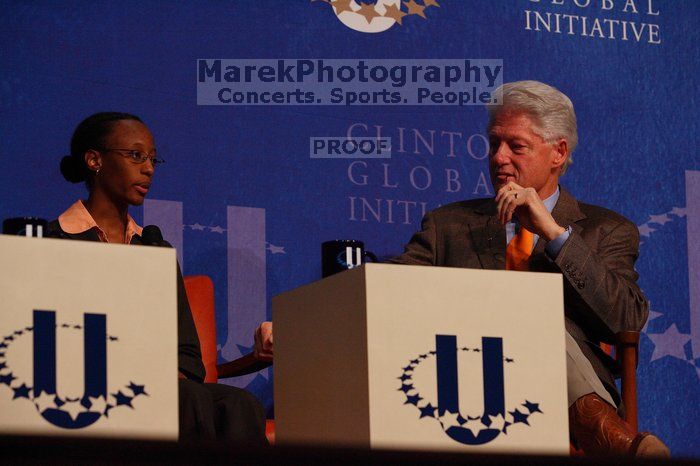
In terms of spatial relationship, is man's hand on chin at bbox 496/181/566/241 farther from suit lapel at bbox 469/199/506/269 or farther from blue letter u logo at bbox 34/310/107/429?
blue letter u logo at bbox 34/310/107/429

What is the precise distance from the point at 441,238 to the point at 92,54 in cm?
133

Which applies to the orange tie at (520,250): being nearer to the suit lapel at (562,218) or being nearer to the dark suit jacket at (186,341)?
the suit lapel at (562,218)

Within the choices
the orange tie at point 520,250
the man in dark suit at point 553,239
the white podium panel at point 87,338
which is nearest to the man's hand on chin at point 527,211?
the man in dark suit at point 553,239

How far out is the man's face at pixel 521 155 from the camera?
3205 mm

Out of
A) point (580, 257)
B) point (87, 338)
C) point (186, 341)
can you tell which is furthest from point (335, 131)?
point (87, 338)

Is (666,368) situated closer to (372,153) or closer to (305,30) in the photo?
(372,153)

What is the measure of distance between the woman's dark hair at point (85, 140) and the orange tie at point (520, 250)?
1.07 meters

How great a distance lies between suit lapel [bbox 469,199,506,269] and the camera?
3.09m

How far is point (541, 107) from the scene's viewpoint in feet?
10.6

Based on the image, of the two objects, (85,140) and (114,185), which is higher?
(85,140)

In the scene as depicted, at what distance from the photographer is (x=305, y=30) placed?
3889mm

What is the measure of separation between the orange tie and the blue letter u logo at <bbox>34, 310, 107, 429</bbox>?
153 centimetres

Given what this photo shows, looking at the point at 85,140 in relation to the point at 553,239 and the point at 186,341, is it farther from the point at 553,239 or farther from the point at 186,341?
the point at 553,239

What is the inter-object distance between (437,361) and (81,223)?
1502 mm
